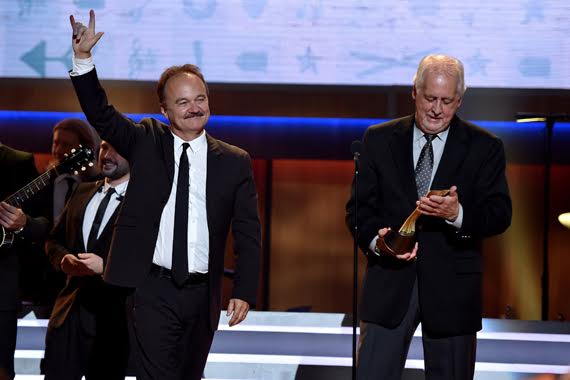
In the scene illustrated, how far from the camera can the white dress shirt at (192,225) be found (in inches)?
129

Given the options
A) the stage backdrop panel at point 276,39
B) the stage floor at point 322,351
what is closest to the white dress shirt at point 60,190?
the stage backdrop panel at point 276,39

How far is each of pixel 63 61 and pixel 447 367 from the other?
3238 millimetres

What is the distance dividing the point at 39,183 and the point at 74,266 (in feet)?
1.25

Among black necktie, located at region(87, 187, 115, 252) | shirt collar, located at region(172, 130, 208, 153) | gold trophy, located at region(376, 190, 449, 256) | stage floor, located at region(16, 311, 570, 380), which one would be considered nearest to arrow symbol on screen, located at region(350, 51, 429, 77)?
stage floor, located at region(16, 311, 570, 380)

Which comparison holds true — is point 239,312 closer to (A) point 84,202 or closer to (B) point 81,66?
(B) point 81,66

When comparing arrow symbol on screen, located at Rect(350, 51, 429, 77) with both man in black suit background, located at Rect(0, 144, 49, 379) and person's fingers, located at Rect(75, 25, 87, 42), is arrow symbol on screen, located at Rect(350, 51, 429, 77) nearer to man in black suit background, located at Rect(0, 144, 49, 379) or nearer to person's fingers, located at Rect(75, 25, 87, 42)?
man in black suit background, located at Rect(0, 144, 49, 379)

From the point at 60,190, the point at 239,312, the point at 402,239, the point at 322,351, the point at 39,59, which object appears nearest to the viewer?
the point at 402,239

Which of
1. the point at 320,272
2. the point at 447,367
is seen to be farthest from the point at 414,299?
the point at 320,272

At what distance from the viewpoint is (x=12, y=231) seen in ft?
12.9

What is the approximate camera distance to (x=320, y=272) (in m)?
7.59

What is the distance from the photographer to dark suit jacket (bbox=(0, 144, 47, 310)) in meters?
3.95

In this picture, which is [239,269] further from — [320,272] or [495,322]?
[320,272]

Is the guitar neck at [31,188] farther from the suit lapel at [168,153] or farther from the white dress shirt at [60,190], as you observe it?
the white dress shirt at [60,190]

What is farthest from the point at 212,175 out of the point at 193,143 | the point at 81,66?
the point at 81,66
